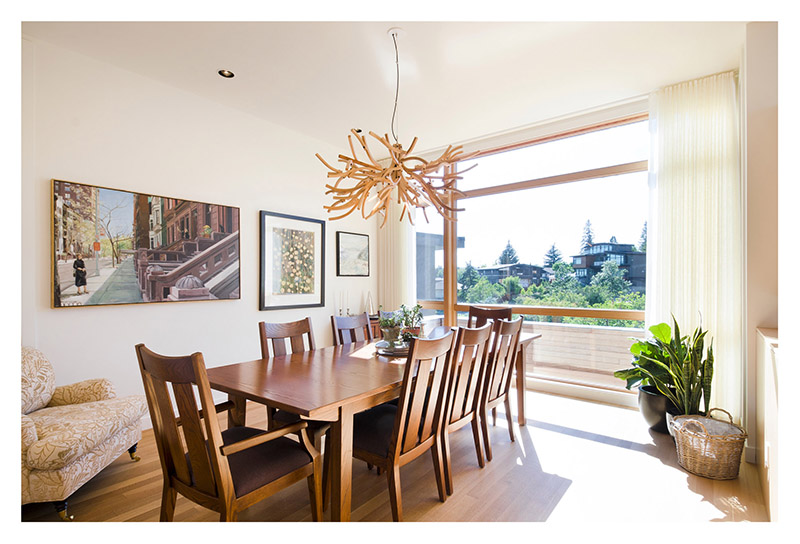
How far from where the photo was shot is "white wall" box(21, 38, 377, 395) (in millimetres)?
2738

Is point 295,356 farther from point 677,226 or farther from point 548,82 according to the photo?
point 677,226

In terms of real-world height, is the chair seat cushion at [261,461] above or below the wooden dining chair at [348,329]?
below

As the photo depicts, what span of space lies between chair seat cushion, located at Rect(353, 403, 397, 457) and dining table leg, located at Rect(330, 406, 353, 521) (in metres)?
0.25

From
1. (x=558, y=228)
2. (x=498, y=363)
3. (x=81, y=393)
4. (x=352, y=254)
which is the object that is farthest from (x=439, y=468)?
(x=352, y=254)

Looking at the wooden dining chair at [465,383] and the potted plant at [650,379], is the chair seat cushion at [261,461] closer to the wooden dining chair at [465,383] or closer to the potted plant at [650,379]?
the wooden dining chair at [465,383]

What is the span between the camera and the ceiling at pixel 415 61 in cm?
266

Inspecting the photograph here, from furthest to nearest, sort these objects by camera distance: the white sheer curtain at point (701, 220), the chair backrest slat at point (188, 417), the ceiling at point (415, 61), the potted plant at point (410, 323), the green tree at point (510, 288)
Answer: the green tree at point (510, 288) → the white sheer curtain at point (701, 220) → the potted plant at point (410, 323) → the ceiling at point (415, 61) → the chair backrest slat at point (188, 417)

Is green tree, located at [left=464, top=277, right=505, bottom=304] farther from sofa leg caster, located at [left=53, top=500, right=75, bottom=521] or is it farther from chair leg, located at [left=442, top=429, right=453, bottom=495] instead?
sofa leg caster, located at [left=53, top=500, right=75, bottom=521]

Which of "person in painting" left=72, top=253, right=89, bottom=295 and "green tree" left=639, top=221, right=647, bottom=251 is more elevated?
"green tree" left=639, top=221, right=647, bottom=251

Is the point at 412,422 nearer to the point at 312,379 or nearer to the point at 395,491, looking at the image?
the point at 395,491

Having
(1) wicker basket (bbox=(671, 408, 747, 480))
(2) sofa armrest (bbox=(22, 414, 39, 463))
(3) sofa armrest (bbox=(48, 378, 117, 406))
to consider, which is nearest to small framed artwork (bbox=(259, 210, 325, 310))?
(3) sofa armrest (bbox=(48, 378, 117, 406))

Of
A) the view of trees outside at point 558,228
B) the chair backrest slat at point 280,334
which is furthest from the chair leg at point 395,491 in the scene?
the view of trees outside at point 558,228

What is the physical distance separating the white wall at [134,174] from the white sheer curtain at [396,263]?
130 centimetres
